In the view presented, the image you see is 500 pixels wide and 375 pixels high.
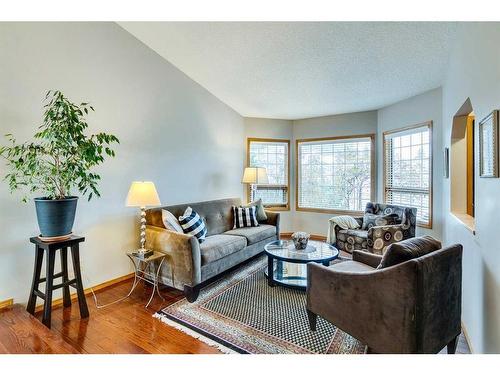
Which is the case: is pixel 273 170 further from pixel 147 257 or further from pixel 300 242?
pixel 147 257

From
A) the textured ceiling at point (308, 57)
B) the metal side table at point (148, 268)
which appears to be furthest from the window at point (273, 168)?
the metal side table at point (148, 268)

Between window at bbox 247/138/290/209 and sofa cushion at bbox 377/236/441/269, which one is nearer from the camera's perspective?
sofa cushion at bbox 377/236/441/269

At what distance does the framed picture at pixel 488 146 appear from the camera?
153cm

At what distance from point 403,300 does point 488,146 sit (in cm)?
115

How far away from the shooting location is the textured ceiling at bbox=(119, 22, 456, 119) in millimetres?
2559

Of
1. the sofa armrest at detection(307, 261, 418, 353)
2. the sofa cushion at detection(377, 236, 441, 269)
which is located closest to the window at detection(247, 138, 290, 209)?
the sofa armrest at detection(307, 261, 418, 353)

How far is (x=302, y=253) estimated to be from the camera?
9.66ft

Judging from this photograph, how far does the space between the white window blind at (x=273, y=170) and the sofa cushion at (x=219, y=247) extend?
6.86ft

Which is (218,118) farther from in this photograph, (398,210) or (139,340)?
(139,340)

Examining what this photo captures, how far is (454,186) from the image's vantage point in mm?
2914

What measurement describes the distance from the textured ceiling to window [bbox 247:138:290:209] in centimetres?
116

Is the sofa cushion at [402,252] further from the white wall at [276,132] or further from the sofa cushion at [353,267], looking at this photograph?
the white wall at [276,132]

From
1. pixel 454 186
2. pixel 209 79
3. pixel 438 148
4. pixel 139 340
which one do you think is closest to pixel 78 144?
pixel 139 340

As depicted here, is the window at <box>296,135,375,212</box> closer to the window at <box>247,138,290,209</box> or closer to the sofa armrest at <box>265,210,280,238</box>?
the window at <box>247,138,290,209</box>
